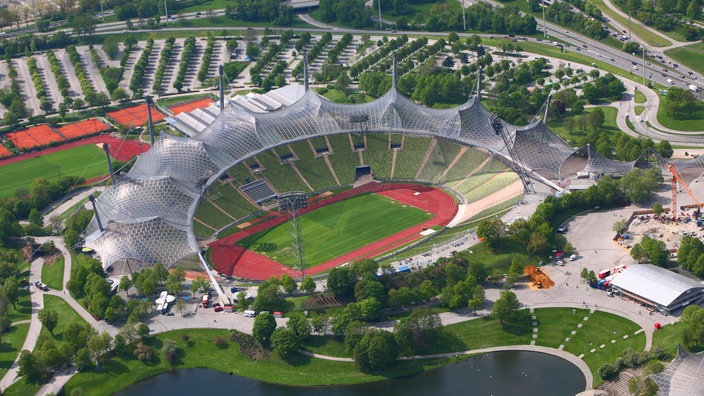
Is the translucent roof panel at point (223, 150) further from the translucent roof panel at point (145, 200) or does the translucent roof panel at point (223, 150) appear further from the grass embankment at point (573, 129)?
the grass embankment at point (573, 129)

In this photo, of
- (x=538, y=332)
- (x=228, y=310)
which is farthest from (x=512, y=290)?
(x=228, y=310)

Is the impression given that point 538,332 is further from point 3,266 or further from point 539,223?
point 3,266

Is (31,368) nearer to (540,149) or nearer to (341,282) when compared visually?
(341,282)

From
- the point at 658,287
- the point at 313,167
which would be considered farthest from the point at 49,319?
the point at 658,287

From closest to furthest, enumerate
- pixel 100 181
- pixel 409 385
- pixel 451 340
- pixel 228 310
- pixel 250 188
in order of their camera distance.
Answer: pixel 409 385 → pixel 451 340 → pixel 228 310 → pixel 250 188 → pixel 100 181

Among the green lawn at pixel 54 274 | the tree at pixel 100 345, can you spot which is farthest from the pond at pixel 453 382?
the green lawn at pixel 54 274

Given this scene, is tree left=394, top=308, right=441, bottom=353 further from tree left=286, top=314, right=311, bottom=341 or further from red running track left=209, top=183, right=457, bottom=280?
red running track left=209, top=183, right=457, bottom=280

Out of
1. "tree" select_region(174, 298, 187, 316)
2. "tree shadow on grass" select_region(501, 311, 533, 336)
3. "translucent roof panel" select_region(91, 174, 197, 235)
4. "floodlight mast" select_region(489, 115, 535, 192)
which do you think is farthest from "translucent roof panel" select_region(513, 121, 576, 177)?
"tree" select_region(174, 298, 187, 316)
